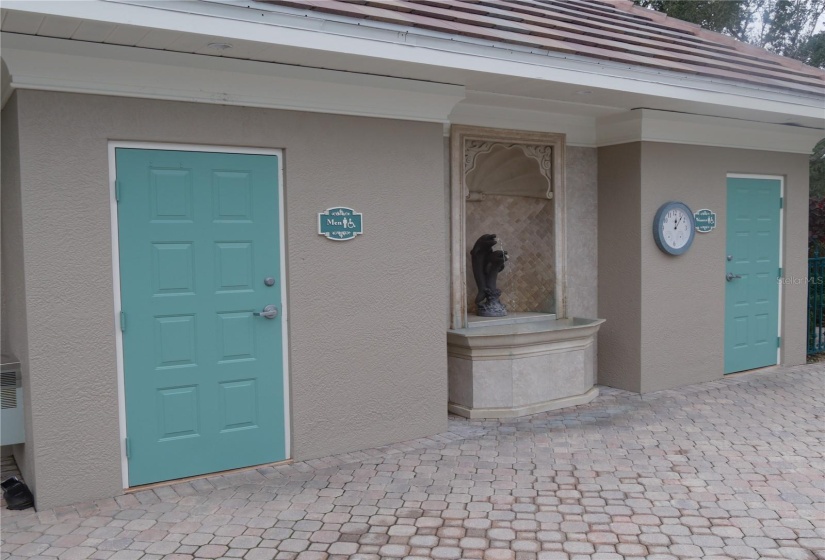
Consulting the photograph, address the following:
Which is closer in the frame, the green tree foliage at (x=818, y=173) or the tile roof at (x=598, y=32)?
the tile roof at (x=598, y=32)

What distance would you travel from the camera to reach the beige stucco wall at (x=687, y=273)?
23.7 feet

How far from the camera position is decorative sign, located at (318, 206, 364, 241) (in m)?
5.28

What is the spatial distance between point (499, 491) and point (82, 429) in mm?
2610

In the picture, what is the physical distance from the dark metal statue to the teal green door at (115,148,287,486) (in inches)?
97.4

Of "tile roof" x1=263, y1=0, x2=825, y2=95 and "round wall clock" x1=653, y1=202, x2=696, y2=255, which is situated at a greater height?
"tile roof" x1=263, y1=0, x2=825, y2=95

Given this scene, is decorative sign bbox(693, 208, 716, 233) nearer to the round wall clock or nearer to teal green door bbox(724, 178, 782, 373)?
the round wall clock

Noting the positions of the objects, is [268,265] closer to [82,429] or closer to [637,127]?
[82,429]

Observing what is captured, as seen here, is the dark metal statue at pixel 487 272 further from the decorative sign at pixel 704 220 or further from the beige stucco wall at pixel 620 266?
the decorative sign at pixel 704 220

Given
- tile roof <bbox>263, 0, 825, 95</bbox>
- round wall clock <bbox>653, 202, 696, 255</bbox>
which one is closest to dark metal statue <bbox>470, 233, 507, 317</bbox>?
round wall clock <bbox>653, 202, 696, 255</bbox>

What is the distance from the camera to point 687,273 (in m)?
7.52

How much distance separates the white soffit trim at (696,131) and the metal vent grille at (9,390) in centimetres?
561

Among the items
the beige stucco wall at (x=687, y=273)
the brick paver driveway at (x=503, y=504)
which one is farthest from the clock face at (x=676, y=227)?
the brick paver driveway at (x=503, y=504)

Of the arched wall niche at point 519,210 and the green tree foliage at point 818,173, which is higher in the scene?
the green tree foliage at point 818,173

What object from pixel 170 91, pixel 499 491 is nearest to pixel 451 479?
pixel 499 491
